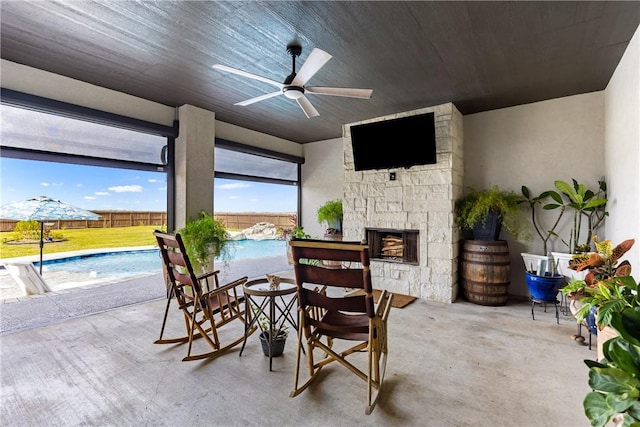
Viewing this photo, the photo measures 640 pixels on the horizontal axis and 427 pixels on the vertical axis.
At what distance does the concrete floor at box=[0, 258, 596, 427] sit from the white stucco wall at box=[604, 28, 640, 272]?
114cm

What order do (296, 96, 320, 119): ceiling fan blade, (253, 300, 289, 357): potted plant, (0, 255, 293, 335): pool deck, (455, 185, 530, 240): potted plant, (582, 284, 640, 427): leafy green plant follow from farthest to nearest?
(455, 185, 530, 240): potted plant
(0, 255, 293, 335): pool deck
(296, 96, 320, 119): ceiling fan blade
(253, 300, 289, 357): potted plant
(582, 284, 640, 427): leafy green plant

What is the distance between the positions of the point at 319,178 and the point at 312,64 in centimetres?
425

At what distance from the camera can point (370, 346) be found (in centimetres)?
184

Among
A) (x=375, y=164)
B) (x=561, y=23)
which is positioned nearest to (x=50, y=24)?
(x=375, y=164)

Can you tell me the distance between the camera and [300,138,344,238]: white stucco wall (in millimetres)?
6355

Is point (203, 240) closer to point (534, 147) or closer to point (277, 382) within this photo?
point (277, 382)

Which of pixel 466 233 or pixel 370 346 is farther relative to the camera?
pixel 466 233

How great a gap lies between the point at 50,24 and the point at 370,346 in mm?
3536

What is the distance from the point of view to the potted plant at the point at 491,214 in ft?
12.8

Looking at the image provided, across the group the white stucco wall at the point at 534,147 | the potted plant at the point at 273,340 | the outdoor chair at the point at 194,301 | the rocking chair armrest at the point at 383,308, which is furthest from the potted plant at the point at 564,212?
the outdoor chair at the point at 194,301

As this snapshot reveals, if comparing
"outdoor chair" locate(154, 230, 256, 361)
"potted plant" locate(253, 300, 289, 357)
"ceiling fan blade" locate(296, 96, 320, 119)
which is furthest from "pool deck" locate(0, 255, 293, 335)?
"ceiling fan blade" locate(296, 96, 320, 119)

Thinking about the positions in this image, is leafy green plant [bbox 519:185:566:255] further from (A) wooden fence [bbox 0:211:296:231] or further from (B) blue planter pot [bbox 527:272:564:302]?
(A) wooden fence [bbox 0:211:296:231]

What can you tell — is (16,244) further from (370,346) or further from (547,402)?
(547,402)

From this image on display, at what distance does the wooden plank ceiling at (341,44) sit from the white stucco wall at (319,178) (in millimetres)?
2390
